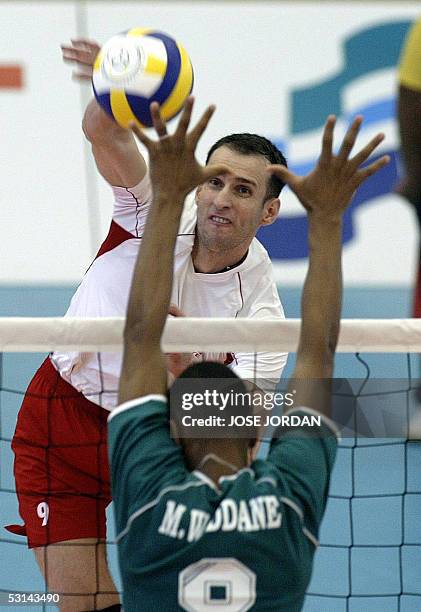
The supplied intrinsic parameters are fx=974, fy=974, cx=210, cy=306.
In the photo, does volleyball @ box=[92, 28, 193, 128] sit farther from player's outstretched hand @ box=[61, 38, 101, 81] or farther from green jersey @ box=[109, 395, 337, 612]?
green jersey @ box=[109, 395, 337, 612]

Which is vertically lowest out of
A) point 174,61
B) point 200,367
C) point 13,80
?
point 200,367

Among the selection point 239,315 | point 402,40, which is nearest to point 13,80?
point 402,40

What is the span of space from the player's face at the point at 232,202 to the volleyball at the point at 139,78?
38 cm

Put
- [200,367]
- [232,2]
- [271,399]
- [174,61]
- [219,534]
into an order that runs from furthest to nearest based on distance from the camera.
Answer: [232,2], [271,399], [174,61], [200,367], [219,534]

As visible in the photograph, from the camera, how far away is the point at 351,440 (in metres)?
4.87

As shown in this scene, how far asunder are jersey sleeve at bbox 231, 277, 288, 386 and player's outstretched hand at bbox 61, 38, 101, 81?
930 mm

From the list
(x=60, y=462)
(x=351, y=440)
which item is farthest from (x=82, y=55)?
(x=351, y=440)

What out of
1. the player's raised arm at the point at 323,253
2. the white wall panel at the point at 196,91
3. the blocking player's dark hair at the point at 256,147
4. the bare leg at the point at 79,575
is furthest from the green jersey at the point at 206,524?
the white wall panel at the point at 196,91

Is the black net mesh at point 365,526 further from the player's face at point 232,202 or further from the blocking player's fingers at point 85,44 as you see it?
the blocking player's fingers at point 85,44

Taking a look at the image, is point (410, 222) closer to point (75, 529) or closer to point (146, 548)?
point (75, 529)

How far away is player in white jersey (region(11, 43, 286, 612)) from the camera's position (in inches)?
124

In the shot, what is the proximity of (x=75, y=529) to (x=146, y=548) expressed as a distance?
1.20 m

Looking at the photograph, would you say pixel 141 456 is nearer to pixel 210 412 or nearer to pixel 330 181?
pixel 210 412

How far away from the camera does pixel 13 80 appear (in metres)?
8.54
